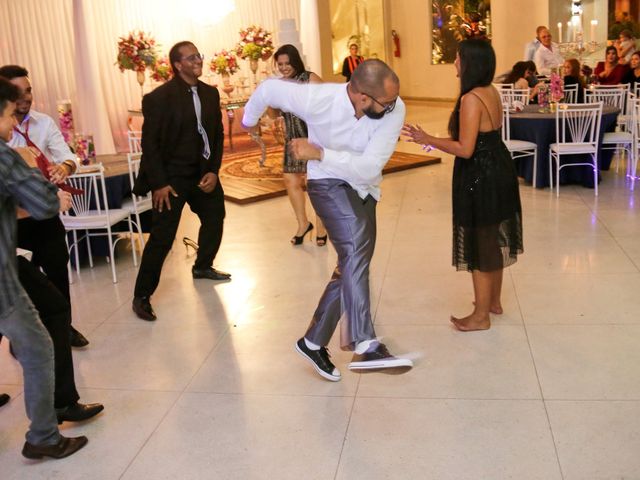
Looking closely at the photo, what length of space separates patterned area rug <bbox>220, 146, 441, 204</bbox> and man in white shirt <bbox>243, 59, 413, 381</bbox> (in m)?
4.51

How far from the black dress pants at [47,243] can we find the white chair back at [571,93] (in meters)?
6.49

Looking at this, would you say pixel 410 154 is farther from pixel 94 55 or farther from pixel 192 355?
pixel 192 355

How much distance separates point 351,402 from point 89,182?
3237 millimetres

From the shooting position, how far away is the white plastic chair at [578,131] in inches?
293

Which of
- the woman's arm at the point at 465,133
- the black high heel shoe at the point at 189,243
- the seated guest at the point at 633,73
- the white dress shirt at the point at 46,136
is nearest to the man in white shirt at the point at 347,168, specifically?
the woman's arm at the point at 465,133

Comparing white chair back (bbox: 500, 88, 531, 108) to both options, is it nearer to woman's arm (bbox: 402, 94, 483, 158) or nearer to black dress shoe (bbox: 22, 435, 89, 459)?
woman's arm (bbox: 402, 94, 483, 158)

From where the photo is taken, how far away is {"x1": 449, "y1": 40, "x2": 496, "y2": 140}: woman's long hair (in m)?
3.89

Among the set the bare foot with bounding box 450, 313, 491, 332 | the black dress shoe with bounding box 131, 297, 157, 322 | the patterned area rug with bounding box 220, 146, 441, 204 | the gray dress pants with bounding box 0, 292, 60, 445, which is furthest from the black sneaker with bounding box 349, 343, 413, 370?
the patterned area rug with bounding box 220, 146, 441, 204

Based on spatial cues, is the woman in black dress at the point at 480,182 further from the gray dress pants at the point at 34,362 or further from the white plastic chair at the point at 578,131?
the white plastic chair at the point at 578,131

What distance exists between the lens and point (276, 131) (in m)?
10.4

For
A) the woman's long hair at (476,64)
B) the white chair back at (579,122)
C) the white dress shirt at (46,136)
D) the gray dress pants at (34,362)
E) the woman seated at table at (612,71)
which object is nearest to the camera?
the gray dress pants at (34,362)

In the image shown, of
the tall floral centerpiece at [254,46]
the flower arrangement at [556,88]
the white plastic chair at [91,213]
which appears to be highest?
the tall floral centerpiece at [254,46]

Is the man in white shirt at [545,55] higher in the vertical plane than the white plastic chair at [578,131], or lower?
higher

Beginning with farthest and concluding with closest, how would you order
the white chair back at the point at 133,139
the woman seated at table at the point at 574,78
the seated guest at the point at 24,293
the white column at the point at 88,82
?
the white column at the point at 88,82
the woman seated at table at the point at 574,78
the white chair back at the point at 133,139
the seated guest at the point at 24,293
